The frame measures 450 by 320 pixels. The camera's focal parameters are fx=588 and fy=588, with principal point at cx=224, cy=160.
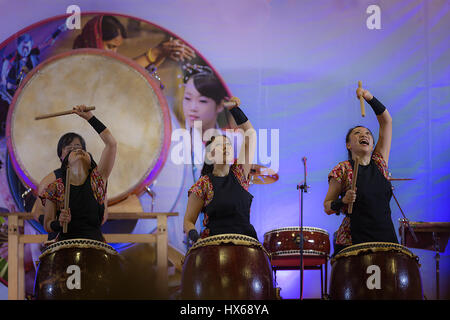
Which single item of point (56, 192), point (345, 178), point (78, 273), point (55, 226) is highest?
point (345, 178)

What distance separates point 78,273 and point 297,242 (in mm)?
2159

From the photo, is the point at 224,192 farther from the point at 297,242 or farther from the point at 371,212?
the point at 297,242

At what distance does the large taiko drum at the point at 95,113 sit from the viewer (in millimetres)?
5129

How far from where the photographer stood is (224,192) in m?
3.44

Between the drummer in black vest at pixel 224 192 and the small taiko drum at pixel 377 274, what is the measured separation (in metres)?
0.56

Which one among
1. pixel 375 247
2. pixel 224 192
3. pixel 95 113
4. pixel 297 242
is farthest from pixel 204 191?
pixel 95 113

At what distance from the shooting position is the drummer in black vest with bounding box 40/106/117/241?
10.6 ft

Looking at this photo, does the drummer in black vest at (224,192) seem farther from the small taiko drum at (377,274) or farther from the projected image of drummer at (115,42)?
the projected image of drummer at (115,42)

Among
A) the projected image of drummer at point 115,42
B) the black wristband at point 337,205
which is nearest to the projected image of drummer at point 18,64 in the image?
the projected image of drummer at point 115,42

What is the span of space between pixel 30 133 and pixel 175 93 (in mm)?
1322
